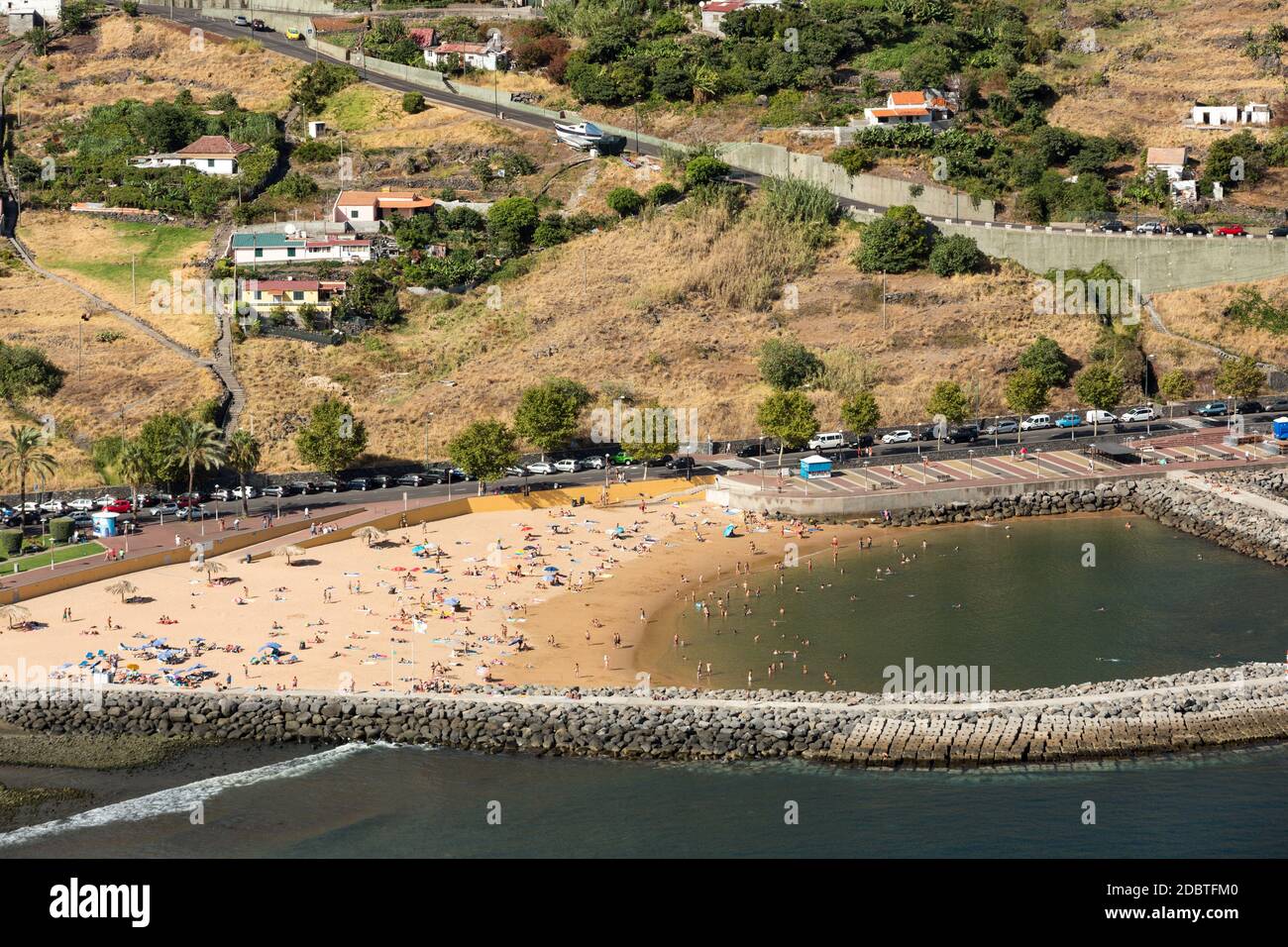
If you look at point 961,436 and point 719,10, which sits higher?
point 719,10

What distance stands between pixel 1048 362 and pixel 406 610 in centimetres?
5309

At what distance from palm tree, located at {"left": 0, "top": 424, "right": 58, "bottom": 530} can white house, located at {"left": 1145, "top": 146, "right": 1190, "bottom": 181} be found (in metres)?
84.3

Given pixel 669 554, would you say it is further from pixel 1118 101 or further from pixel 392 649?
pixel 1118 101

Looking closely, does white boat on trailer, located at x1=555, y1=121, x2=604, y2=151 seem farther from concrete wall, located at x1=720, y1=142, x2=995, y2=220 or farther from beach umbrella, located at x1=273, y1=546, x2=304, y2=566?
beach umbrella, located at x1=273, y1=546, x2=304, y2=566

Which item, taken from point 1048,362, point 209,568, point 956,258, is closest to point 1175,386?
point 1048,362

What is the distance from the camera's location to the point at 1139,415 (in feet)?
372

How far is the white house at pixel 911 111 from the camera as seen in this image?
141375 millimetres

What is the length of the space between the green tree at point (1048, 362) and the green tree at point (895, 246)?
1368 centimetres

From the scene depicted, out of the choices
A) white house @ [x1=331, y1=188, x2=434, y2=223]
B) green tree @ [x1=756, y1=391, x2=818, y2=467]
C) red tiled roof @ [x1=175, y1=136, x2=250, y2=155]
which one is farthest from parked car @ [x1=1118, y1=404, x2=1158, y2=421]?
A: red tiled roof @ [x1=175, y1=136, x2=250, y2=155]

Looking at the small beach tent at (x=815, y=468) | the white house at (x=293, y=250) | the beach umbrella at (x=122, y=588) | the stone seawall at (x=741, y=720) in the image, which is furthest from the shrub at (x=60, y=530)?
the small beach tent at (x=815, y=468)

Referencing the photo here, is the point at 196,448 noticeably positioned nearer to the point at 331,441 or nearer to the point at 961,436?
the point at 331,441

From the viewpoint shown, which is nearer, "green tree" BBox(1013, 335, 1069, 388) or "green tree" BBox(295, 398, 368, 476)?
"green tree" BBox(295, 398, 368, 476)

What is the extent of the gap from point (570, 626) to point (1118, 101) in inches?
3431

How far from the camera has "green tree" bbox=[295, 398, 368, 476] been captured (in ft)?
329
